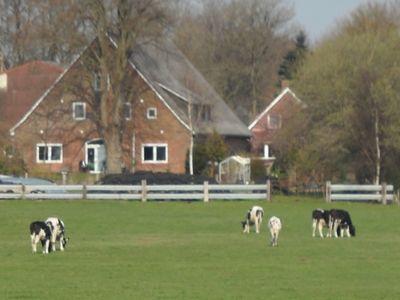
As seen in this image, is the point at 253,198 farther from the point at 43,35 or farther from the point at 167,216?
the point at 43,35

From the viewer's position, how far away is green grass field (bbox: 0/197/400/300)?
19.7 m

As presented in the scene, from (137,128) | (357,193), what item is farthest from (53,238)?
(137,128)

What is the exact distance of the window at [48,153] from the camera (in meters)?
79.3

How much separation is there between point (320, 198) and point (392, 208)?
22.2ft

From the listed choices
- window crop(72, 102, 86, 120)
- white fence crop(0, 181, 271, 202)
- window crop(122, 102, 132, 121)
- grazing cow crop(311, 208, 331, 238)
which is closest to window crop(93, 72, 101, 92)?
window crop(122, 102, 132, 121)

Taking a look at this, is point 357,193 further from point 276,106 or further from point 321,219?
point 276,106

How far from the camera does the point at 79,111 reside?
7875cm

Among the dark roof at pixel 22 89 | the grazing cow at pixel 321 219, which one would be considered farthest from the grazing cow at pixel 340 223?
the dark roof at pixel 22 89

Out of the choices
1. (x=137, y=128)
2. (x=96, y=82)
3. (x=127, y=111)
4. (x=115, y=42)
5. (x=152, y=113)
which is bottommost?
(x=137, y=128)

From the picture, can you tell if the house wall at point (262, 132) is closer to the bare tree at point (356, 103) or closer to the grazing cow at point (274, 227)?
the bare tree at point (356, 103)

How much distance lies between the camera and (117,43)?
66938 mm

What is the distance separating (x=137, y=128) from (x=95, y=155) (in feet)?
12.7

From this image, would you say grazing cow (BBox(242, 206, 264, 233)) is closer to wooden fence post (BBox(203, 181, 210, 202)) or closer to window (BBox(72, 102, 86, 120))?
wooden fence post (BBox(203, 181, 210, 202))

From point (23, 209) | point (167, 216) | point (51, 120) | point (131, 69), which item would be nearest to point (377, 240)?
point (167, 216)
